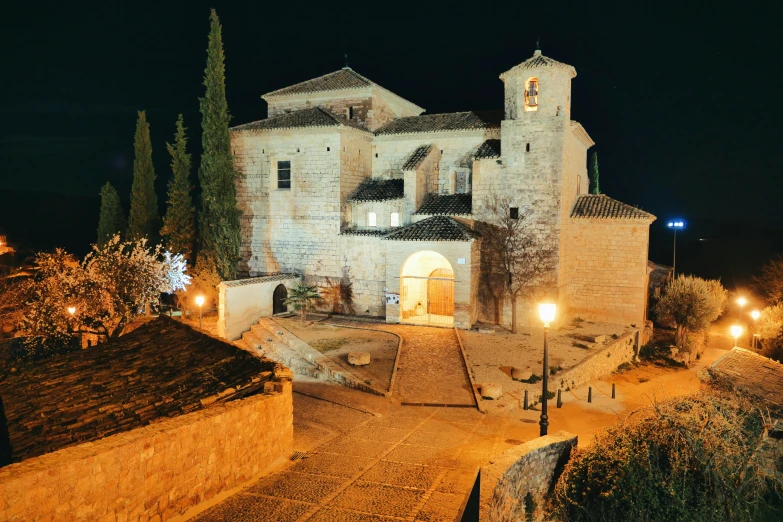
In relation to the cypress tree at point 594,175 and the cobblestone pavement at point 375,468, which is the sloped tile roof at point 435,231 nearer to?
the cobblestone pavement at point 375,468

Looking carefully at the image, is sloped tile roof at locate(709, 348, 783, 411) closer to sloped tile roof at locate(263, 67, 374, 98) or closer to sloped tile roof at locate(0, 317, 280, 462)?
sloped tile roof at locate(0, 317, 280, 462)

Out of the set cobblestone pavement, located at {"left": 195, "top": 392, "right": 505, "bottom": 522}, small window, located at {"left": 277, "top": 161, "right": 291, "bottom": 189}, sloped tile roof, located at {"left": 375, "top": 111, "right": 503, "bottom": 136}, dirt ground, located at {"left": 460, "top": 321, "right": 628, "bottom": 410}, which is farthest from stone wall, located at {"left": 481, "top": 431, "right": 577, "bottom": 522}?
small window, located at {"left": 277, "top": 161, "right": 291, "bottom": 189}

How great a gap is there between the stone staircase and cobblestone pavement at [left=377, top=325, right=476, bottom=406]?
→ 0.97 meters

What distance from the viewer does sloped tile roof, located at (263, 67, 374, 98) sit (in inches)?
997

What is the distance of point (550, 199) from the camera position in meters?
21.4

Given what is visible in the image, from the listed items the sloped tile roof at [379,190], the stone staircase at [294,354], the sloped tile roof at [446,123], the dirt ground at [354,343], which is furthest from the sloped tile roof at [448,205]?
the stone staircase at [294,354]

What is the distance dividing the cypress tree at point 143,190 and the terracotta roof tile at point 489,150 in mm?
17793

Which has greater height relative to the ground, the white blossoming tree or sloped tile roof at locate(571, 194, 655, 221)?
sloped tile roof at locate(571, 194, 655, 221)

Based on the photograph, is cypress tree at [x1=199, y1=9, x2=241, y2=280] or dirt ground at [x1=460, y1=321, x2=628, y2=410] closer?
dirt ground at [x1=460, y1=321, x2=628, y2=410]

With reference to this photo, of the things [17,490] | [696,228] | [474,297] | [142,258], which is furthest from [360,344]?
[696,228]

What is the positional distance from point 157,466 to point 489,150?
18.7m

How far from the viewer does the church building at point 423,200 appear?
838 inches

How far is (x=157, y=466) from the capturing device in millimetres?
6852

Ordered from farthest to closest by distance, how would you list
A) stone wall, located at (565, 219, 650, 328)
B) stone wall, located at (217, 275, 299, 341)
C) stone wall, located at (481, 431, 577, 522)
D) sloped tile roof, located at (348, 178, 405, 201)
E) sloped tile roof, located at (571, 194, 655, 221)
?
sloped tile roof, located at (348, 178, 405, 201) < stone wall, located at (565, 219, 650, 328) < sloped tile roof, located at (571, 194, 655, 221) < stone wall, located at (217, 275, 299, 341) < stone wall, located at (481, 431, 577, 522)
